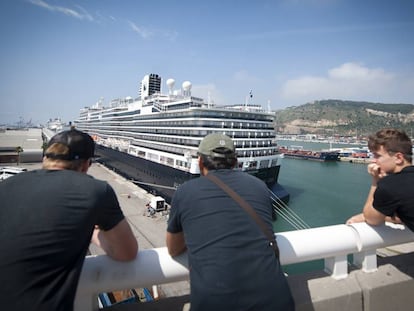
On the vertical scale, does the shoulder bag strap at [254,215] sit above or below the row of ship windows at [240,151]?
above

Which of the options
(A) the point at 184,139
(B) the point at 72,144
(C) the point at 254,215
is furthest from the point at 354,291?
(A) the point at 184,139

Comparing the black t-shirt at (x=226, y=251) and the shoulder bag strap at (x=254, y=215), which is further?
the shoulder bag strap at (x=254, y=215)

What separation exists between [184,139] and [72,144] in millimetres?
20487

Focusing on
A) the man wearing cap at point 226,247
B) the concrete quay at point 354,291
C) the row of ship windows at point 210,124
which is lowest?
the concrete quay at point 354,291

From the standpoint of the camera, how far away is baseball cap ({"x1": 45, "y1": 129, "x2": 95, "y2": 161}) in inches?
59.9

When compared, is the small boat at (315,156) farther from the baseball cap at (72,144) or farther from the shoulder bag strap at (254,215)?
the baseball cap at (72,144)

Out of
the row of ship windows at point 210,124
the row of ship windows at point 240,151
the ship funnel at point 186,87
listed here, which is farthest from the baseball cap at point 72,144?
the ship funnel at point 186,87

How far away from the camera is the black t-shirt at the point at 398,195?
69.1 inches

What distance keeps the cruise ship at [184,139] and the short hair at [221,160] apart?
17.1 m

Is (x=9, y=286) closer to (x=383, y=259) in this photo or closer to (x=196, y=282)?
(x=196, y=282)

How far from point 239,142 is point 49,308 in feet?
67.3

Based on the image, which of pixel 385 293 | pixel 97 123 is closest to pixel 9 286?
pixel 385 293

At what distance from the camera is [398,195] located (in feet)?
5.83

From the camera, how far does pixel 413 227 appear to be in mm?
1833
